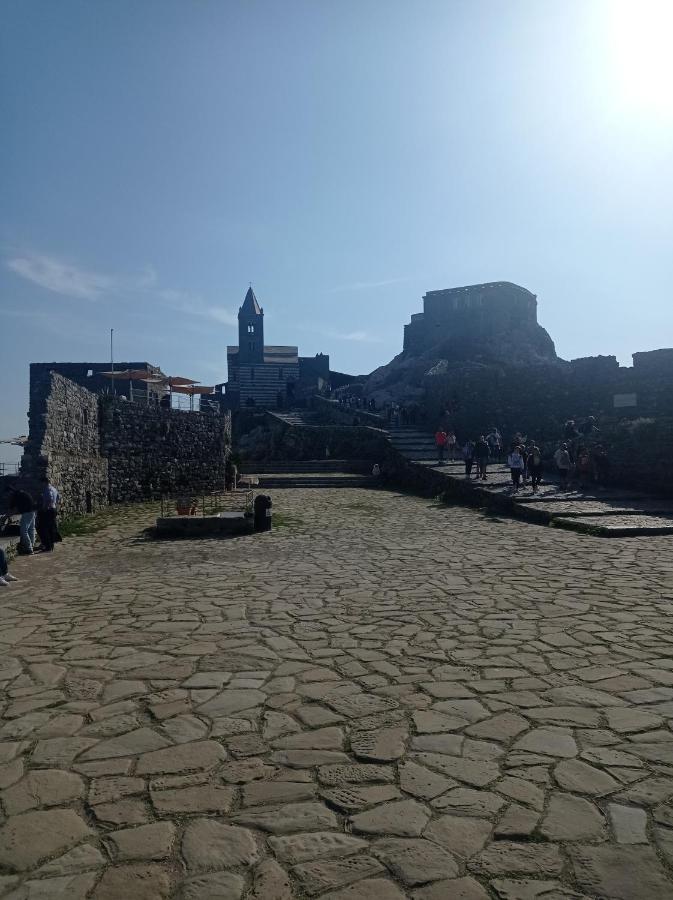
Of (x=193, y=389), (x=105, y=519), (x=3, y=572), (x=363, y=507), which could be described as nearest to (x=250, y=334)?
(x=193, y=389)

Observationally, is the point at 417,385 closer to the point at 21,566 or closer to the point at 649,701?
the point at 21,566

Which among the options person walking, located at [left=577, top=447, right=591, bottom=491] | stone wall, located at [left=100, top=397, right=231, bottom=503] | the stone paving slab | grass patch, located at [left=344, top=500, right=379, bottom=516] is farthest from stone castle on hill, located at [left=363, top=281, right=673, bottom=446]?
stone wall, located at [left=100, top=397, right=231, bottom=503]

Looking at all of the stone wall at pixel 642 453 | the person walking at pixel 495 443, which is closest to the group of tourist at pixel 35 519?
the stone wall at pixel 642 453

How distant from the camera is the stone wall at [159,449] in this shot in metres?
17.9

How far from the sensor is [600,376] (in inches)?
988

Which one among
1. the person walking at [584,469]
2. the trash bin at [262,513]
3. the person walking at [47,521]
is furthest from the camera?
the person walking at [584,469]

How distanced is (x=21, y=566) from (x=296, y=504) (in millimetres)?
9499

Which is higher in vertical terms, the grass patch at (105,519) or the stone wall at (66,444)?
the stone wall at (66,444)

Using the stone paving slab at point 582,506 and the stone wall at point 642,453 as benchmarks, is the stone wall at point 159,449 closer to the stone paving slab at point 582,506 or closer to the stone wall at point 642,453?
the stone paving slab at point 582,506

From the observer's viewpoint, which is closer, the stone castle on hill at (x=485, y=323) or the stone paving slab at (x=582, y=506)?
the stone paving slab at (x=582, y=506)

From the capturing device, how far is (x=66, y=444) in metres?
14.6

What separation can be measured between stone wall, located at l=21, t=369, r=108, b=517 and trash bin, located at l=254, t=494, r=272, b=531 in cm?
407

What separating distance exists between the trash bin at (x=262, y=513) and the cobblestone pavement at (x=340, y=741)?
16.0 ft

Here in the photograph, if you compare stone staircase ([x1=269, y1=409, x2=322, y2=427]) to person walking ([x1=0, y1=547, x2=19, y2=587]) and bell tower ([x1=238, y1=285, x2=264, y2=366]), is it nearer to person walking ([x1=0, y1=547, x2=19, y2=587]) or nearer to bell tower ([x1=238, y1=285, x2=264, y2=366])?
bell tower ([x1=238, y1=285, x2=264, y2=366])
